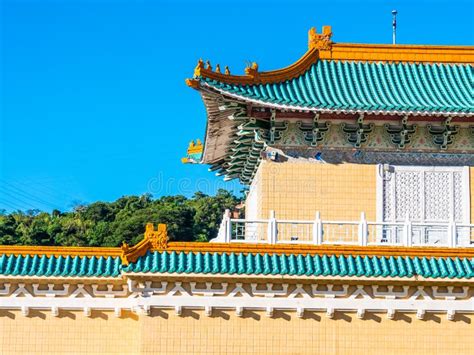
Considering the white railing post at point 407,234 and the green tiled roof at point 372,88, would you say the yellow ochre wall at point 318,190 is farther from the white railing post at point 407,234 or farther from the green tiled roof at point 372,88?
the white railing post at point 407,234

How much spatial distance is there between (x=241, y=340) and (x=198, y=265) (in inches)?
64.8

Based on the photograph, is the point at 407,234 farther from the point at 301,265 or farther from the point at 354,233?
the point at 301,265

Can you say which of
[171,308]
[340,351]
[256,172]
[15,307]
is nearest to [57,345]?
[15,307]

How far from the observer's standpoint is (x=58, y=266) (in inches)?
720

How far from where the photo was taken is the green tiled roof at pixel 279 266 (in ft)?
57.0

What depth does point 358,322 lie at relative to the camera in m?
17.9

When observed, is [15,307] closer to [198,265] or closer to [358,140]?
[198,265]

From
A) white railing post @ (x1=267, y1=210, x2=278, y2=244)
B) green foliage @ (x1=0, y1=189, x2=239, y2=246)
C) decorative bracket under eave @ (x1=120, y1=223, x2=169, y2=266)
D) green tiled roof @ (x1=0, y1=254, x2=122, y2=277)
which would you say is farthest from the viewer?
green foliage @ (x1=0, y1=189, x2=239, y2=246)

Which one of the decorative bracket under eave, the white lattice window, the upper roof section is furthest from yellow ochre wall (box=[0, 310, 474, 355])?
the upper roof section

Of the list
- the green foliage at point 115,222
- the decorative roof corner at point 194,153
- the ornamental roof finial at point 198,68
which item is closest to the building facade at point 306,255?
the ornamental roof finial at point 198,68

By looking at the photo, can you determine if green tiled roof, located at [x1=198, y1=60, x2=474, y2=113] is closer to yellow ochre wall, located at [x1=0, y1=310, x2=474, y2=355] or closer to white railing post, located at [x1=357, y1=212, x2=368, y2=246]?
white railing post, located at [x1=357, y1=212, x2=368, y2=246]

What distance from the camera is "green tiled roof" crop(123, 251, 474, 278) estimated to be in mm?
17359

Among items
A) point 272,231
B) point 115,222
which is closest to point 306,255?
point 272,231

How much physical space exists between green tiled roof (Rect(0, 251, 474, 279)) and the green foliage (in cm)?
5751
